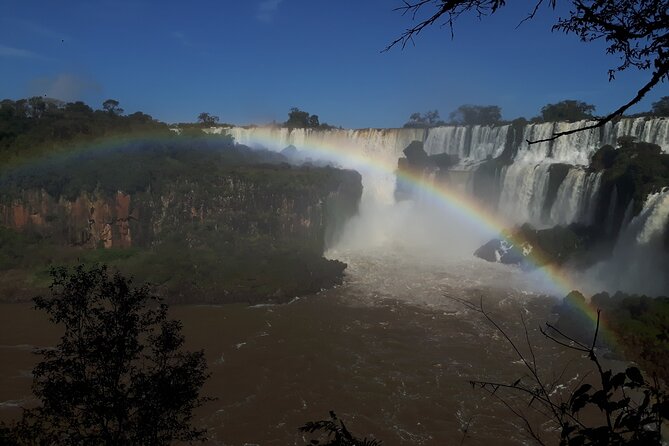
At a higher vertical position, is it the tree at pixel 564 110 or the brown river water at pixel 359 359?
the tree at pixel 564 110

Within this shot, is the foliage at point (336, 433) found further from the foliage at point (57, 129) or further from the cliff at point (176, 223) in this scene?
the foliage at point (57, 129)

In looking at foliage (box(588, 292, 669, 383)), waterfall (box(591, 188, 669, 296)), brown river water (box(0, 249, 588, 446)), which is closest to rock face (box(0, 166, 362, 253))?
brown river water (box(0, 249, 588, 446))

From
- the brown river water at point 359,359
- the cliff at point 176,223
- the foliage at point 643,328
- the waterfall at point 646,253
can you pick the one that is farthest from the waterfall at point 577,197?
the cliff at point 176,223

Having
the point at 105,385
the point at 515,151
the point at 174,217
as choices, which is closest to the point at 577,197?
the point at 515,151

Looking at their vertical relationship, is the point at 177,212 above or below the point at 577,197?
below

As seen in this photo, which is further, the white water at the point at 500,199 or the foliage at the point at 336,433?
the white water at the point at 500,199

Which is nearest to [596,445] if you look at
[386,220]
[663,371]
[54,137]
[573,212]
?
[663,371]

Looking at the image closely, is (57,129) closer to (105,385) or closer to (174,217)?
(174,217)
